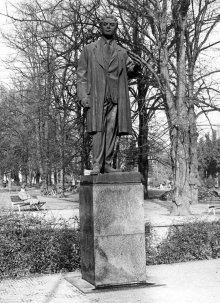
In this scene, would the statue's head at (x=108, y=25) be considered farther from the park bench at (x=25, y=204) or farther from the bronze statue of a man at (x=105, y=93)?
the park bench at (x=25, y=204)

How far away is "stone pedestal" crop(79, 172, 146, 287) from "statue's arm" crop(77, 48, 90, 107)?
1206 mm

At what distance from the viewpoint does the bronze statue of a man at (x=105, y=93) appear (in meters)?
7.82

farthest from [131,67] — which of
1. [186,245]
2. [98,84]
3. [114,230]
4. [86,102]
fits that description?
[186,245]

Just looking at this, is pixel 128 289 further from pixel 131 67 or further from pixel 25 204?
pixel 25 204

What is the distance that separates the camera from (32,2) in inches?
851

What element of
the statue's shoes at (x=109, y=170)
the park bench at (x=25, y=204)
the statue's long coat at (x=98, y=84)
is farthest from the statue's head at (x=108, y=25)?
the park bench at (x=25, y=204)

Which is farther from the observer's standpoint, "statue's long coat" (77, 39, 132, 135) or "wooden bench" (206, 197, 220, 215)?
"wooden bench" (206, 197, 220, 215)

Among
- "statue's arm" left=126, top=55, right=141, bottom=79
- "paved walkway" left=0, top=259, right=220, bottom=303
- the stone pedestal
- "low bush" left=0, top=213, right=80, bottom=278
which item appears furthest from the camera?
"low bush" left=0, top=213, right=80, bottom=278

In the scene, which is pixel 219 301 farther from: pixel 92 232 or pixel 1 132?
pixel 1 132

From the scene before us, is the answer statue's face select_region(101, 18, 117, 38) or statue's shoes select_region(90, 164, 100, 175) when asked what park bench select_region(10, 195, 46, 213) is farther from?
statue's face select_region(101, 18, 117, 38)

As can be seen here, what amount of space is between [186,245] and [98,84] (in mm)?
4010

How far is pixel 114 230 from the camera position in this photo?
739 centimetres

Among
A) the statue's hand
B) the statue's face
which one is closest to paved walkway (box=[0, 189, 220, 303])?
the statue's hand

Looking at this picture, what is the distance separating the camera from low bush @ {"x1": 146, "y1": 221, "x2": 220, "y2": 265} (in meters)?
9.97
